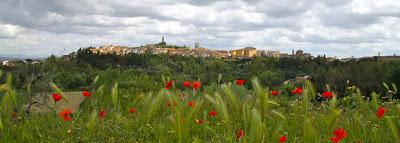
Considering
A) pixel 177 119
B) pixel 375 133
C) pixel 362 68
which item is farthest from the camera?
pixel 362 68

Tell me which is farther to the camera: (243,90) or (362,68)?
(362,68)

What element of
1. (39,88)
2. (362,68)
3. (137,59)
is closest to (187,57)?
(137,59)

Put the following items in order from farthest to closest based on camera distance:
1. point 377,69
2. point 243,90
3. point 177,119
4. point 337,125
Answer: point 377,69 → point 243,90 → point 337,125 → point 177,119

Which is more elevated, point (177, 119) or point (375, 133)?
point (177, 119)

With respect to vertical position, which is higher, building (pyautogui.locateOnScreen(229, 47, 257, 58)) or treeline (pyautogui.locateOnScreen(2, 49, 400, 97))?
building (pyautogui.locateOnScreen(229, 47, 257, 58))

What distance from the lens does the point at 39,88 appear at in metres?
6.31

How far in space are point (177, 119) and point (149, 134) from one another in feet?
5.27

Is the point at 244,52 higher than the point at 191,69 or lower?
higher

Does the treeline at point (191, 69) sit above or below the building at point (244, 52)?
below

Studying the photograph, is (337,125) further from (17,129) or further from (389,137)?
(17,129)

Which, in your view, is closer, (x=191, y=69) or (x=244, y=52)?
(x=191, y=69)

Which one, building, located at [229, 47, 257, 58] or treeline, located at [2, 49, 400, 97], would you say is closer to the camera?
treeline, located at [2, 49, 400, 97]

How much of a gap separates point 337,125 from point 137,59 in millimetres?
107129

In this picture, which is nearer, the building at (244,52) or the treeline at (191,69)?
the treeline at (191,69)
